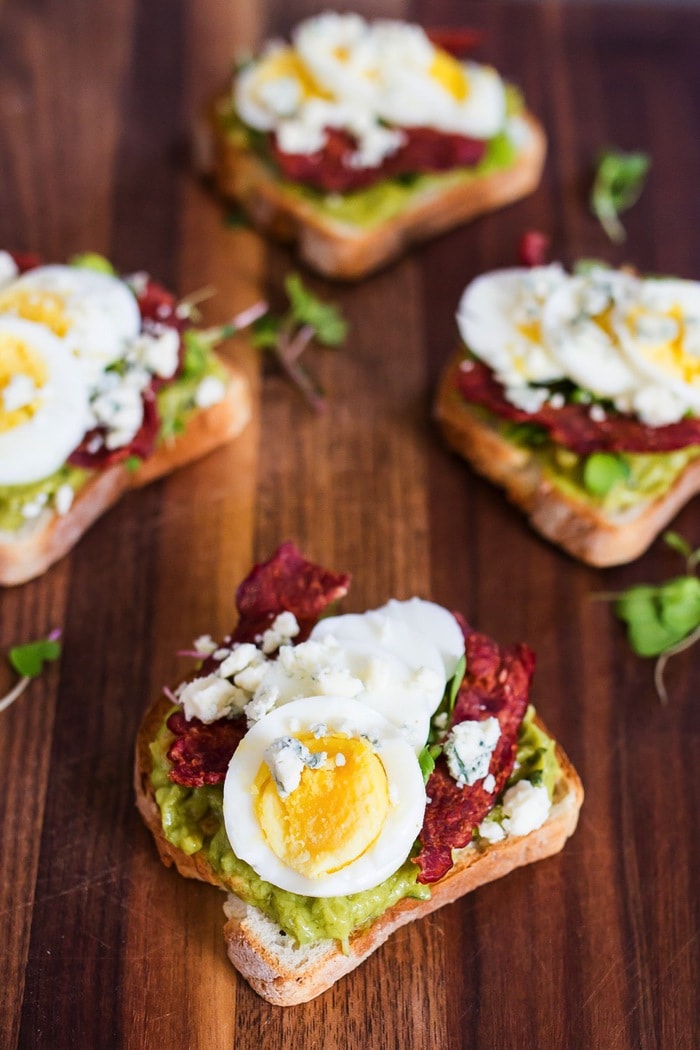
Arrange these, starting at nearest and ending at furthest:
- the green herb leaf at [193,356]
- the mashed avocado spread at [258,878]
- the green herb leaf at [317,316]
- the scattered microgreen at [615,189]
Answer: the mashed avocado spread at [258,878]
the green herb leaf at [193,356]
the green herb leaf at [317,316]
the scattered microgreen at [615,189]

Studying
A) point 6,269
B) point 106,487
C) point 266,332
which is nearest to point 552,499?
point 266,332

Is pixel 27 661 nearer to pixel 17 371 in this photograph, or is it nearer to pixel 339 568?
pixel 17 371

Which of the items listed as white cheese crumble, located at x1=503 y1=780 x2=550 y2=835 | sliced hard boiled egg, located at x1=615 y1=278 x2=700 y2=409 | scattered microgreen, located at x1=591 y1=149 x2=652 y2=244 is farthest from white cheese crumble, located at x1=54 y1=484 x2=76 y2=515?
scattered microgreen, located at x1=591 y1=149 x2=652 y2=244

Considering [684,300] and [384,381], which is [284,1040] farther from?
[684,300]

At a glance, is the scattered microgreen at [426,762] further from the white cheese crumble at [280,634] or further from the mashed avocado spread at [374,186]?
the mashed avocado spread at [374,186]

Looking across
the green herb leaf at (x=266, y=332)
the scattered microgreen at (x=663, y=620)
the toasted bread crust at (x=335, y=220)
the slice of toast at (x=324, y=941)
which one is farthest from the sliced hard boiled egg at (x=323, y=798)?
the toasted bread crust at (x=335, y=220)
